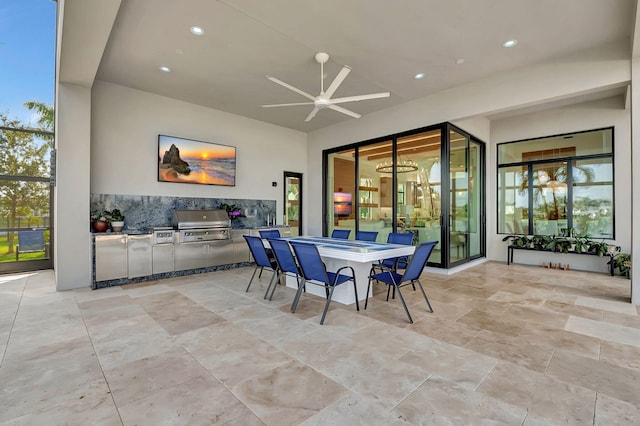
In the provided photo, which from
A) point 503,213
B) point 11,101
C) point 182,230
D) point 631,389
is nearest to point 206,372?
point 631,389

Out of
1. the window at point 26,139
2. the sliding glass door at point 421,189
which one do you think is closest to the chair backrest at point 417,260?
the sliding glass door at point 421,189

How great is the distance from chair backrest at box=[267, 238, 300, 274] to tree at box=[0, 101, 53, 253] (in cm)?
538

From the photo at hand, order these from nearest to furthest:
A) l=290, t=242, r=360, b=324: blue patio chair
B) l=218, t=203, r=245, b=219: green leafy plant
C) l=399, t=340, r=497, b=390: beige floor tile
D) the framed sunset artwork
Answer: l=399, t=340, r=497, b=390: beige floor tile
l=290, t=242, r=360, b=324: blue patio chair
the framed sunset artwork
l=218, t=203, r=245, b=219: green leafy plant

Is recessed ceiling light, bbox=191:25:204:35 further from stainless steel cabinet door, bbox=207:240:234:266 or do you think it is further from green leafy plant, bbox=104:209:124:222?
stainless steel cabinet door, bbox=207:240:234:266

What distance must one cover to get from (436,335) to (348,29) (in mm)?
3556

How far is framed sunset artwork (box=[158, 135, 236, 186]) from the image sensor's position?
5.93 m

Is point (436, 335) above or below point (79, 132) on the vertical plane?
below

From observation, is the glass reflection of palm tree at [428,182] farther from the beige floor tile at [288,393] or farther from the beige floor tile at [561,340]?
the beige floor tile at [288,393]

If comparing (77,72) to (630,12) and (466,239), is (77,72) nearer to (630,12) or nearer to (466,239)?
(630,12)

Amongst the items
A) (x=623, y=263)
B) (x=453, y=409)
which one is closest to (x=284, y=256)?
(x=453, y=409)

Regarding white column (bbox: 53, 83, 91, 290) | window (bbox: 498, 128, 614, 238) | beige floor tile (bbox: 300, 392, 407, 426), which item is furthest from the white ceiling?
beige floor tile (bbox: 300, 392, 407, 426)

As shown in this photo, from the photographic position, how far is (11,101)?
5.76 meters

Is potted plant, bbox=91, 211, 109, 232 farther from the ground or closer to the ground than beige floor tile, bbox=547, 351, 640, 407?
farther from the ground

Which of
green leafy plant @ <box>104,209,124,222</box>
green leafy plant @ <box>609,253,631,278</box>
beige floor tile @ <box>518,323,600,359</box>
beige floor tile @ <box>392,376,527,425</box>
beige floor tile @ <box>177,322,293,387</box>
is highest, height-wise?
green leafy plant @ <box>104,209,124,222</box>
